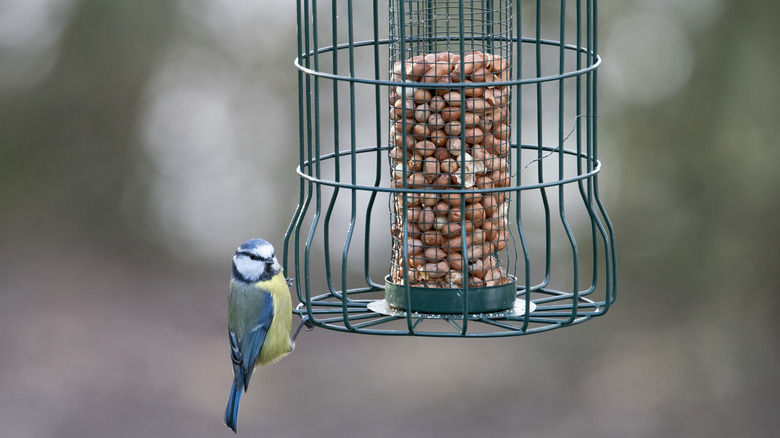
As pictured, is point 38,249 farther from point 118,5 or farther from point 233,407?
point 233,407

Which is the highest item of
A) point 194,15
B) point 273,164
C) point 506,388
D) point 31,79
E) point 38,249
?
point 194,15

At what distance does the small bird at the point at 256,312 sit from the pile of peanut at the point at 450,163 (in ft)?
3.03

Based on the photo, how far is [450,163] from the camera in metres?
3.98

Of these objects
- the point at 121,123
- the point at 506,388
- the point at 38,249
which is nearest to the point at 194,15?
the point at 121,123

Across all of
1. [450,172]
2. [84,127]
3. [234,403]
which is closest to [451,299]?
[450,172]

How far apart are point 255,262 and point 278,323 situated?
354 millimetres

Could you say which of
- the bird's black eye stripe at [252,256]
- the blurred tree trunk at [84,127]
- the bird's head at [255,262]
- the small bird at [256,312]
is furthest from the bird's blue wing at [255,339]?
the blurred tree trunk at [84,127]

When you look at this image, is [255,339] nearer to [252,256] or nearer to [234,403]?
[234,403]

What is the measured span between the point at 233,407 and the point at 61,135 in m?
5.67

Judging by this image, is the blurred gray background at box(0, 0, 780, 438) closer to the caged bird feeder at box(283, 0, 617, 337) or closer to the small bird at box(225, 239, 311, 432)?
the small bird at box(225, 239, 311, 432)

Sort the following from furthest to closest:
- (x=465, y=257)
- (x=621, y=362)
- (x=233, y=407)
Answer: (x=621, y=362), (x=233, y=407), (x=465, y=257)

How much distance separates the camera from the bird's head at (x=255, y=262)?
4.79 metres

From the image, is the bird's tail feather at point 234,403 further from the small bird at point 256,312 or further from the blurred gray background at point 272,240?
the blurred gray background at point 272,240

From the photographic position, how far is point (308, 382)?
9570mm
